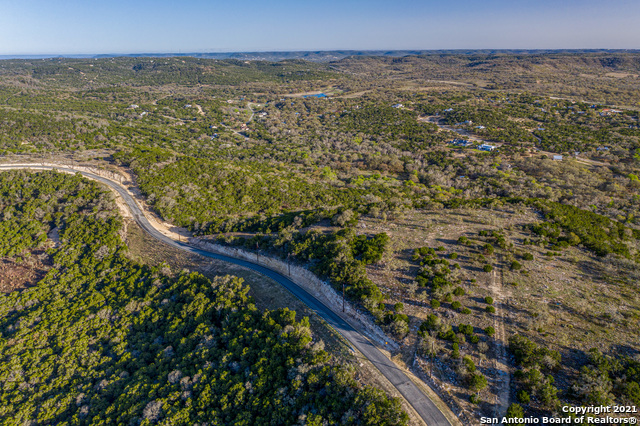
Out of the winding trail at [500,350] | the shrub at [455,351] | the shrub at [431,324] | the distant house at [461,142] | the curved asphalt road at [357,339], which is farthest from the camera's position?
the distant house at [461,142]

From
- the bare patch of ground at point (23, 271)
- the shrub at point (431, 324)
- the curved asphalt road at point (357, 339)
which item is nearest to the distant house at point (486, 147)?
the curved asphalt road at point (357, 339)

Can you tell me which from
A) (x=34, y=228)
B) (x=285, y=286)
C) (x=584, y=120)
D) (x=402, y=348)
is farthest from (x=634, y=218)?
(x=34, y=228)

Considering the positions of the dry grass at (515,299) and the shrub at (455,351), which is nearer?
the dry grass at (515,299)

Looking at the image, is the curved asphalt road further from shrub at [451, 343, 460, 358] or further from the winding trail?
the winding trail

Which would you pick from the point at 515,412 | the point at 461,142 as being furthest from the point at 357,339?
the point at 461,142

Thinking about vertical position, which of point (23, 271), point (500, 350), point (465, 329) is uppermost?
point (465, 329)

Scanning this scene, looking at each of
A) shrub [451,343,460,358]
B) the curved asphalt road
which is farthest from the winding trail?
the curved asphalt road

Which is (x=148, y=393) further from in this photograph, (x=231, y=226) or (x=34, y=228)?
(x=34, y=228)

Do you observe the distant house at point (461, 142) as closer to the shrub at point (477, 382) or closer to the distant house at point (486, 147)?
the distant house at point (486, 147)

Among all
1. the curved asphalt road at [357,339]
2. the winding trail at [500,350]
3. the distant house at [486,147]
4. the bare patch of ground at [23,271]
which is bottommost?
the bare patch of ground at [23,271]

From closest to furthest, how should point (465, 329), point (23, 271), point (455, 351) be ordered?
point (455, 351)
point (465, 329)
point (23, 271)

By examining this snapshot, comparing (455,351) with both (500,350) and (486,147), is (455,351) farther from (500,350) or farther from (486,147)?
(486,147)
